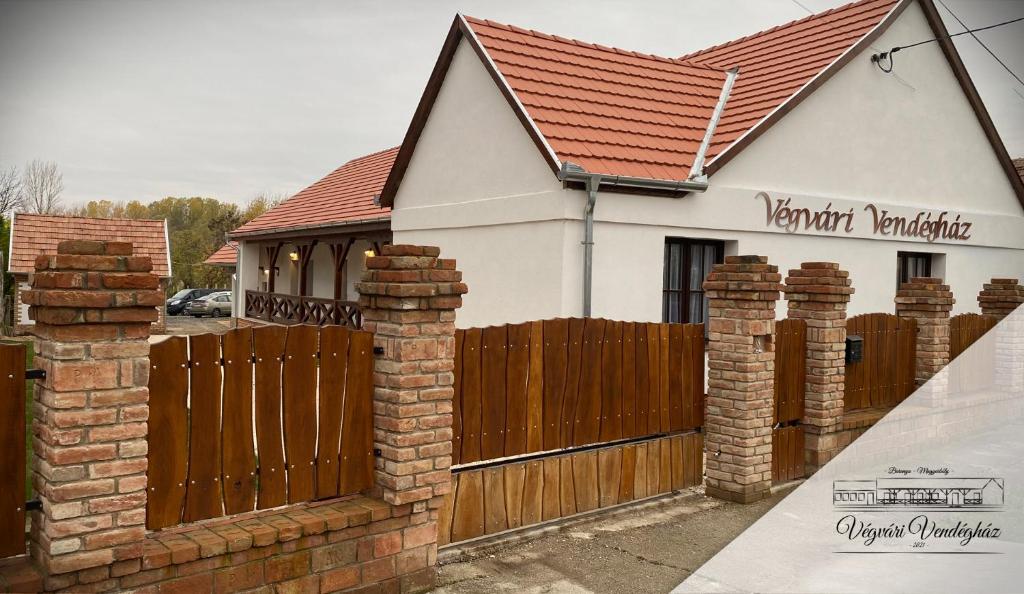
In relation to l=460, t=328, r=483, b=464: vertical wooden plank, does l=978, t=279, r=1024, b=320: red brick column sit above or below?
above

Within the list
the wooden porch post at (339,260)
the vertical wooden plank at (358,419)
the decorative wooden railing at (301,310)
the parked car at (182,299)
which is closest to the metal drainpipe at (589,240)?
the vertical wooden plank at (358,419)

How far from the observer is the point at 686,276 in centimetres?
1058

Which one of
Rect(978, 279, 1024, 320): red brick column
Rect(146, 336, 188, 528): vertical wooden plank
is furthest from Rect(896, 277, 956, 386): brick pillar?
Rect(146, 336, 188, 528): vertical wooden plank

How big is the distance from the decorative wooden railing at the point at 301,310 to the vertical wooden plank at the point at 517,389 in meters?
11.2

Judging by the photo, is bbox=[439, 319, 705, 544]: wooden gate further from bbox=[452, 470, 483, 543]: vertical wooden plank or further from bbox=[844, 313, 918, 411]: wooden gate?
bbox=[844, 313, 918, 411]: wooden gate

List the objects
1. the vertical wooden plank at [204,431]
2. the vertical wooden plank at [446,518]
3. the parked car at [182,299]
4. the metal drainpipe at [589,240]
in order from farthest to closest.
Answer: the parked car at [182,299], the metal drainpipe at [589,240], the vertical wooden plank at [446,518], the vertical wooden plank at [204,431]

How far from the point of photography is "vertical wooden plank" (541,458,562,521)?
629 centimetres

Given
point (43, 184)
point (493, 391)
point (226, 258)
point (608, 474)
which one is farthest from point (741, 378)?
point (43, 184)

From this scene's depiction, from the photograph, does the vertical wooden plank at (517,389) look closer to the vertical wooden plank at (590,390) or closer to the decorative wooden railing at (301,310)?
the vertical wooden plank at (590,390)

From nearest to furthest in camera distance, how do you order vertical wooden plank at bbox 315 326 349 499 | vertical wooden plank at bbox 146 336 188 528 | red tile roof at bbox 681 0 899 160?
vertical wooden plank at bbox 146 336 188 528
vertical wooden plank at bbox 315 326 349 499
red tile roof at bbox 681 0 899 160

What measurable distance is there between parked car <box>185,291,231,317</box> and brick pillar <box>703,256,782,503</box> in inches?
1468

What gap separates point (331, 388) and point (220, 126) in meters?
65.1

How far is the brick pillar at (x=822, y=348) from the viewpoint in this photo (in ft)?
26.9

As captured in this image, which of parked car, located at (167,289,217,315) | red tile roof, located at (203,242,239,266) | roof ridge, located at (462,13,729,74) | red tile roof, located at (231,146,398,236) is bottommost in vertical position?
parked car, located at (167,289,217,315)
